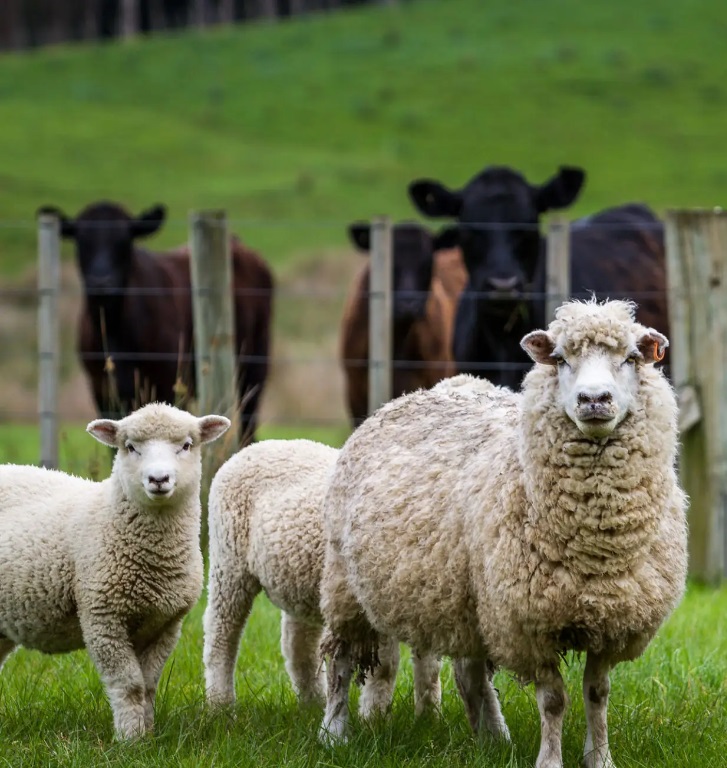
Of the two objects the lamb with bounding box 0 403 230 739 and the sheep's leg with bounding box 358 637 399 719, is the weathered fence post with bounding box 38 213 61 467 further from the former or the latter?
the sheep's leg with bounding box 358 637 399 719

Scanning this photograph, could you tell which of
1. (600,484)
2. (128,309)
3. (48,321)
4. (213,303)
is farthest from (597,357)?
(128,309)

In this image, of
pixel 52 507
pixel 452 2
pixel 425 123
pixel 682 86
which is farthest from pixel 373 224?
pixel 452 2

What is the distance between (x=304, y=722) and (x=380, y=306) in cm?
379

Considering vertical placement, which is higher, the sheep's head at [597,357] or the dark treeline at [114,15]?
the dark treeline at [114,15]

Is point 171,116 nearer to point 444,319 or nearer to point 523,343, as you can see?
point 444,319

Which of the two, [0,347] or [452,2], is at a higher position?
[452,2]

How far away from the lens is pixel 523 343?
13.5 ft

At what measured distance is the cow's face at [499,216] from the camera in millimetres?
8523

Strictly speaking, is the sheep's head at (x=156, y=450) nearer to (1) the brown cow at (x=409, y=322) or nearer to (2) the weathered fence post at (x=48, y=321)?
(2) the weathered fence post at (x=48, y=321)

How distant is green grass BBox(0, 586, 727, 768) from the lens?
422cm

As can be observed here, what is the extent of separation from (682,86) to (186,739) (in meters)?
33.9

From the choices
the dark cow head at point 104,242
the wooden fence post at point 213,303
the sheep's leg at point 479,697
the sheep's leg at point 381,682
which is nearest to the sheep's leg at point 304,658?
the sheep's leg at point 381,682

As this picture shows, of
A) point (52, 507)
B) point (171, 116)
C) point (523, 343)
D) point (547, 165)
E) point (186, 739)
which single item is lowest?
point (186, 739)

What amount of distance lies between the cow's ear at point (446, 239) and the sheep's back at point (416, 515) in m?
4.56
